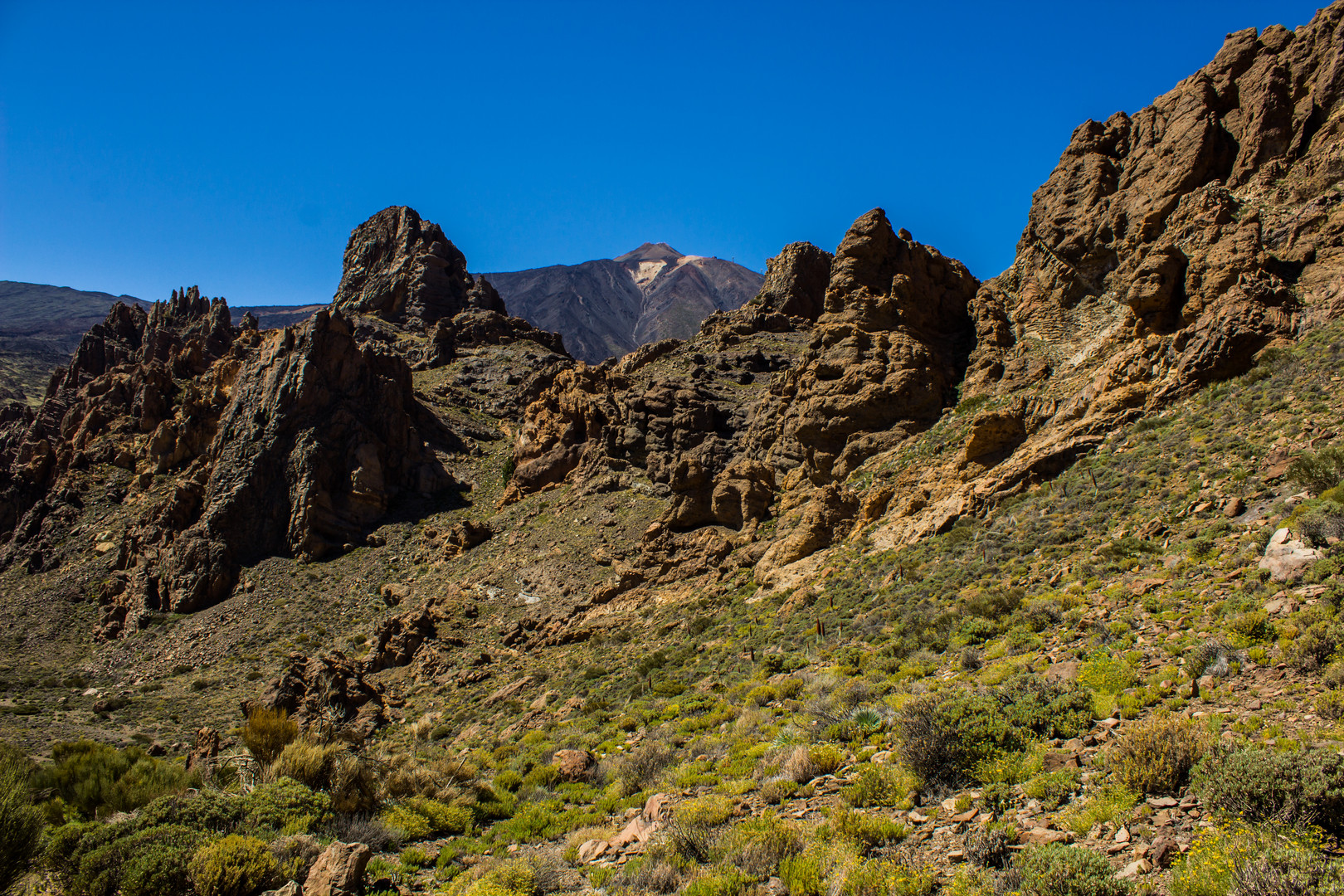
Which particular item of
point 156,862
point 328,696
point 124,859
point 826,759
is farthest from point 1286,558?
point 328,696

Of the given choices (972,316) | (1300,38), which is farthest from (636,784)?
(1300,38)

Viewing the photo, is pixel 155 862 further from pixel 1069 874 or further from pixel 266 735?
pixel 1069 874

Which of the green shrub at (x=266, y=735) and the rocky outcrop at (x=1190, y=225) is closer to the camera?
the green shrub at (x=266, y=735)

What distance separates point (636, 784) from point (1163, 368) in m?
22.1

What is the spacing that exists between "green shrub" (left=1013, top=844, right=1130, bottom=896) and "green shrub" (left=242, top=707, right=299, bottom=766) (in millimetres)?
11487

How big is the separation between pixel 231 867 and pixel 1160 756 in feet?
33.3

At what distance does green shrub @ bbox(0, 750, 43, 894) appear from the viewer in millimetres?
7172

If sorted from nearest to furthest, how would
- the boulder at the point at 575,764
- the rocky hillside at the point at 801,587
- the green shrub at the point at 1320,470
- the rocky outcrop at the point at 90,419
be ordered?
the rocky hillside at the point at 801,587
the green shrub at the point at 1320,470
the boulder at the point at 575,764
the rocky outcrop at the point at 90,419

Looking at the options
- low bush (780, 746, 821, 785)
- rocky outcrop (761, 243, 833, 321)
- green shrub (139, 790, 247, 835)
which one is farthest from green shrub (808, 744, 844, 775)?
rocky outcrop (761, 243, 833, 321)

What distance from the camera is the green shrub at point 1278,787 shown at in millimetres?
5043

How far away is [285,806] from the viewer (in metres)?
9.08

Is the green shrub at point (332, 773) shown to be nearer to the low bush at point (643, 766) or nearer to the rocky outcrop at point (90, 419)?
the low bush at point (643, 766)

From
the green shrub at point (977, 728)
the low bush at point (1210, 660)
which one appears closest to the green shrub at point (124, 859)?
the green shrub at point (977, 728)

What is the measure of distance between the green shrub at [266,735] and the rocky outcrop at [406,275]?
86.5m
